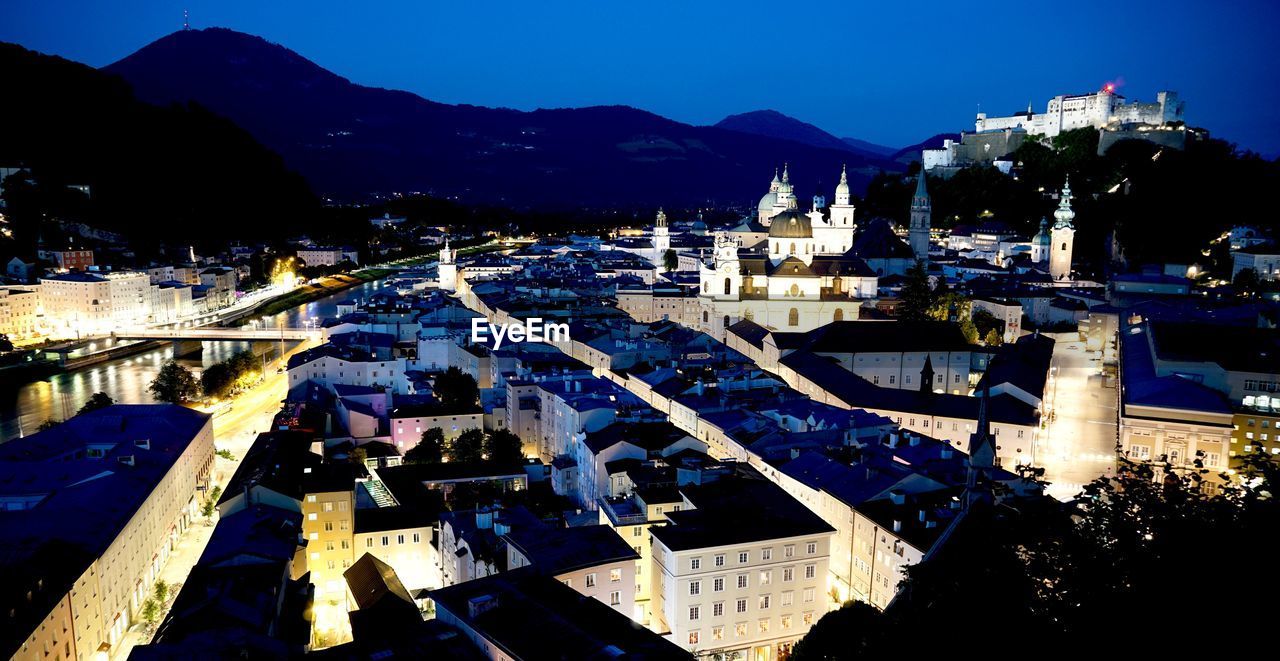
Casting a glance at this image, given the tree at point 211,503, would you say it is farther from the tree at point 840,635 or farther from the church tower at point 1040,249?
the church tower at point 1040,249

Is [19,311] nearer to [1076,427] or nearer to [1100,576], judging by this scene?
[1076,427]

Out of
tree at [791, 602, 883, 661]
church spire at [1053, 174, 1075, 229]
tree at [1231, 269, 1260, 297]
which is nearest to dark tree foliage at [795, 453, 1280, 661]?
tree at [791, 602, 883, 661]

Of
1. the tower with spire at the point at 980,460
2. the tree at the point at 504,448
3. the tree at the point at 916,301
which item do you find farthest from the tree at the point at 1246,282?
the tree at the point at 504,448

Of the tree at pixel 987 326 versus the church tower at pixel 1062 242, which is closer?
the tree at pixel 987 326

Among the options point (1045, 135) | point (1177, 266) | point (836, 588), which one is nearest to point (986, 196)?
point (1045, 135)

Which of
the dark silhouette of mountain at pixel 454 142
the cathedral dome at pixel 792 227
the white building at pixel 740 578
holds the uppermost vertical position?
the dark silhouette of mountain at pixel 454 142

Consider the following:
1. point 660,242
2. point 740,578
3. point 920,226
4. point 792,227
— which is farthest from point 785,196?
point 740,578
